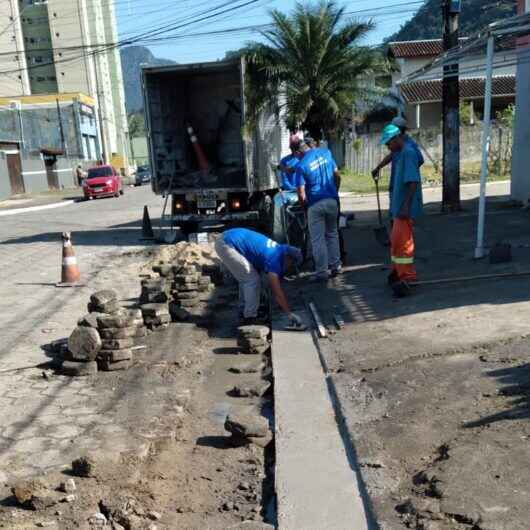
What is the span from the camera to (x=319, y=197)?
25.5 feet

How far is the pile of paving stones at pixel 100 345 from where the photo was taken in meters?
5.50

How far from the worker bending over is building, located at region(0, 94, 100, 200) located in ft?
118

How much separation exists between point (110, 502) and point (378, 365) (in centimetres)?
236

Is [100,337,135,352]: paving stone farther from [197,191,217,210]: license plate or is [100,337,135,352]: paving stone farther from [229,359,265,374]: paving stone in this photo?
[197,191,217,210]: license plate

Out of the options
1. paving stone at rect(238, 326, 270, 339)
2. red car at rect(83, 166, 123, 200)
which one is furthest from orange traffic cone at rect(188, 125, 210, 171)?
red car at rect(83, 166, 123, 200)

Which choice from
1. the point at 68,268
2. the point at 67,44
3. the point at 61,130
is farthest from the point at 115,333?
the point at 67,44

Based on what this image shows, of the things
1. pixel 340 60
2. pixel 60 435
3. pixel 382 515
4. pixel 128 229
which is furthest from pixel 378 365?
pixel 340 60

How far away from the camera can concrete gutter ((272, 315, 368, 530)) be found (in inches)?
122

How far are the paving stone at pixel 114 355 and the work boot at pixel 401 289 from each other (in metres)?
2.80

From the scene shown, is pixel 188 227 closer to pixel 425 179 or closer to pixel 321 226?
pixel 321 226

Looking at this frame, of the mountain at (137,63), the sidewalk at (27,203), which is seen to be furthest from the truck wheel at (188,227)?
the sidewalk at (27,203)

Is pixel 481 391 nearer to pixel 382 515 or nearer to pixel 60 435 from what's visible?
pixel 382 515

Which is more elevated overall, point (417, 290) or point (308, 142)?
point (308, 142)

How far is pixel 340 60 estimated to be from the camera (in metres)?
20.4
